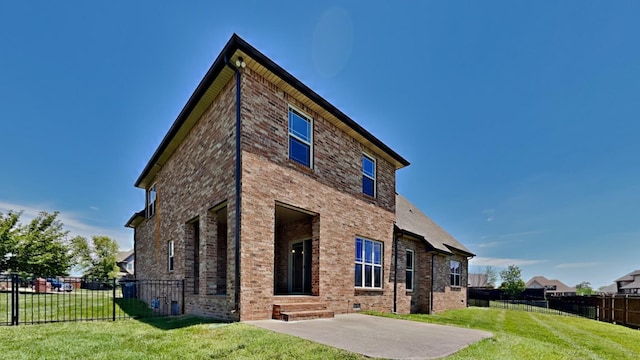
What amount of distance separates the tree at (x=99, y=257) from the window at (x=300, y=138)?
44716 millimetres

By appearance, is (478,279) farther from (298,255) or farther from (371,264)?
(298,255)

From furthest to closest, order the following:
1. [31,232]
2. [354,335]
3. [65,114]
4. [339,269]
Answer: [31,232]
[65,114]
[339,269]
[354,335]

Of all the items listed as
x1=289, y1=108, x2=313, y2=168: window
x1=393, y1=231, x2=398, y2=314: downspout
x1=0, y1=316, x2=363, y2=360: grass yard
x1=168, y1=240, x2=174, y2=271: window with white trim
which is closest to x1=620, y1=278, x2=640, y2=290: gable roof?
x1=393, y1=231, x2=398, y2=314: downspout

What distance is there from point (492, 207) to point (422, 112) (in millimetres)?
14869

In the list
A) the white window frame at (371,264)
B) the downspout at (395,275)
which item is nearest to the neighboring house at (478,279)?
the downspout at (395,275)

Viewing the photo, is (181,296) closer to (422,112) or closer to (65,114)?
(65,114)

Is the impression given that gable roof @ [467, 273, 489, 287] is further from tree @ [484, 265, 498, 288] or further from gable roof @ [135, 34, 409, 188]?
gable roof @ [135, 34, 409, 188]

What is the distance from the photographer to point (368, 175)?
12.9 meters

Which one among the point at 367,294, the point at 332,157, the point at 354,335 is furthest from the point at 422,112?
the point at 354,335

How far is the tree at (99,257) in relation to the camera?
43.8m

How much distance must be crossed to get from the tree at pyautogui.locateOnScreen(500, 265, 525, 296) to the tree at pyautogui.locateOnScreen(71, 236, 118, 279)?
5022 cm

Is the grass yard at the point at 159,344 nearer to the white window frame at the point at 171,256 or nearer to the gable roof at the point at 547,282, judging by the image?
the white window frame at the point at 171,256

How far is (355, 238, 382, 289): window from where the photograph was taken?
459 inches

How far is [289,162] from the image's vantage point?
9.09 m
